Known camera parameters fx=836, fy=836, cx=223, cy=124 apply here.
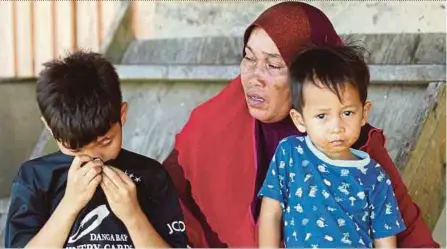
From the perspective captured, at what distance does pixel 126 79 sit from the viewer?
397 cm

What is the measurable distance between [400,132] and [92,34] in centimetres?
201

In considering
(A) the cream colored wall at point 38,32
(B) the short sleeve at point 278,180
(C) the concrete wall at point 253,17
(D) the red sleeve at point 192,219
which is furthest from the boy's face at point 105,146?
(A) the cream colored wall at point 38,32

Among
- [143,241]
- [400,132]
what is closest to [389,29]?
[400,132]

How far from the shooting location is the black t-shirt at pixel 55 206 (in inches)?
83.6

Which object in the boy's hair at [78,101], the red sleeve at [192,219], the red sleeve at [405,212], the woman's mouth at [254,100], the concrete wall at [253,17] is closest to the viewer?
the boy's hair at [78,101]

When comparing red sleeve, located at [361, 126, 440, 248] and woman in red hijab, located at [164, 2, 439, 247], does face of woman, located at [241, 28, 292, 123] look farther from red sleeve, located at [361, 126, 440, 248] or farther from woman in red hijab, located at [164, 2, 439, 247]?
red sleeve, located at [361, 126, 440, 248]

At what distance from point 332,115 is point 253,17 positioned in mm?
1873

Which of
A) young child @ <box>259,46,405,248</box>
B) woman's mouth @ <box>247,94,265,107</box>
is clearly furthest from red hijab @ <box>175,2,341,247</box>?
young child @ <box>259,46,405,248</box>

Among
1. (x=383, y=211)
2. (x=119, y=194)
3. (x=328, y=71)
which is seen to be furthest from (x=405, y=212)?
(x=119, y=194)

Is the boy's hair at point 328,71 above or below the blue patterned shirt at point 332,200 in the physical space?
above

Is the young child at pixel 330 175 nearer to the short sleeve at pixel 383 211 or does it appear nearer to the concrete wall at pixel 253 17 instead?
the short sleeve at pixel 383 211

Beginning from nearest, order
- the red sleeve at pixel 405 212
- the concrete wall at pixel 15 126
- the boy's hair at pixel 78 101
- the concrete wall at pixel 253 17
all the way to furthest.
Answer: the boy's hair at pixel 78 101 < the red sleeve at pixel 405 212 < the concrete wall at pixel 253 17 < the concrete wall at pixel 15 126

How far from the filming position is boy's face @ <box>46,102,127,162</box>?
210 cm

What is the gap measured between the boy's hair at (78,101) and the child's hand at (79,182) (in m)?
0.05
